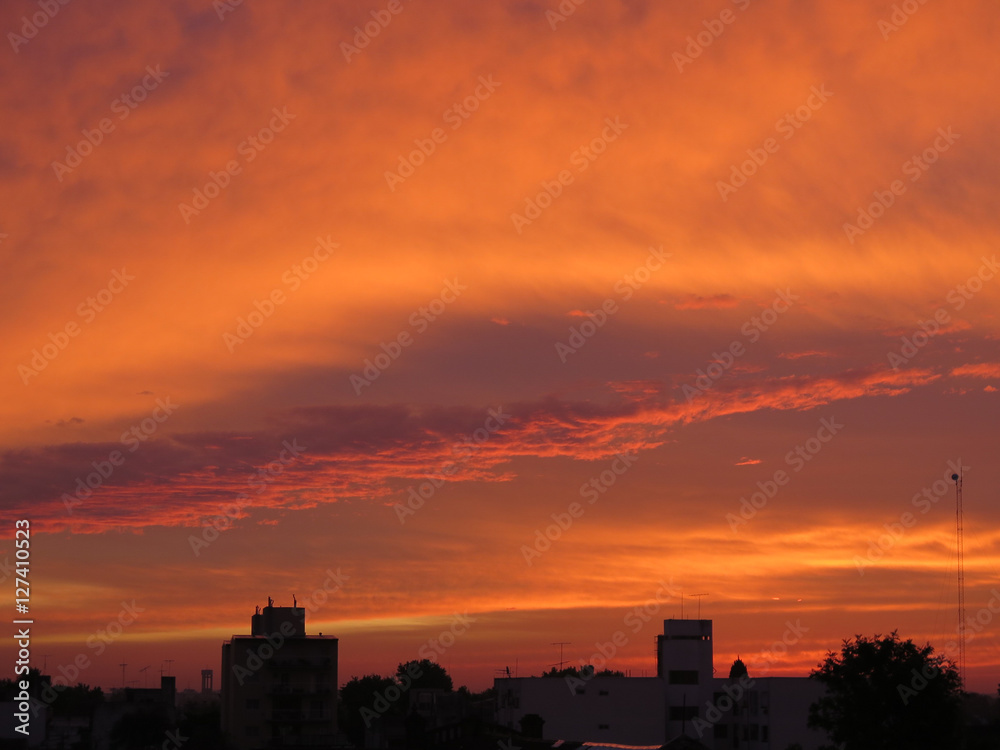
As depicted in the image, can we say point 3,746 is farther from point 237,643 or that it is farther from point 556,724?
point 556,724

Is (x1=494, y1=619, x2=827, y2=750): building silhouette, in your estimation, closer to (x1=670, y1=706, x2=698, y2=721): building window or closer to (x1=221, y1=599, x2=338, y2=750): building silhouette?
(x1=670, y1=706, x2=698, y2=721): building window

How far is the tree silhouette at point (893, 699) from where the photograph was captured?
213 ft

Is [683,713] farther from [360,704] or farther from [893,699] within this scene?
[360,704]

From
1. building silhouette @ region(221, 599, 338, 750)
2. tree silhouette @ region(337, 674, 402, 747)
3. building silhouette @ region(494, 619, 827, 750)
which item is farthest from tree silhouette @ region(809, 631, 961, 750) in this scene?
tree silhouette @ region(337, 674, 402, 747)

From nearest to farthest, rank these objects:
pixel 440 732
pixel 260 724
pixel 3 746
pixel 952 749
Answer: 1. pixel 952 749
2. pixel 440 732
3. pixel 3 746
4. pixel 260 724

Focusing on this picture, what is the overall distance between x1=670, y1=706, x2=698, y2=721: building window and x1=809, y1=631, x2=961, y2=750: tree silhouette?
51.6 metres

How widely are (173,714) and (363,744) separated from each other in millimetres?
20743

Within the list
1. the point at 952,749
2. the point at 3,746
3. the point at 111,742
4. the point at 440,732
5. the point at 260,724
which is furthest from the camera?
the point at 260,724

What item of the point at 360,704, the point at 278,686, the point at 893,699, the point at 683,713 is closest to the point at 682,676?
the point at 683,713

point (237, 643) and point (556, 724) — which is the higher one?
point (237, 643)

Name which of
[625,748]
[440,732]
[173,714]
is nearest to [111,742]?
[173,714]

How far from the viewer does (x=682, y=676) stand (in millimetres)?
120562

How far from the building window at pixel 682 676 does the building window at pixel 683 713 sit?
2.79 meters

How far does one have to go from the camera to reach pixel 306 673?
4680 inches
